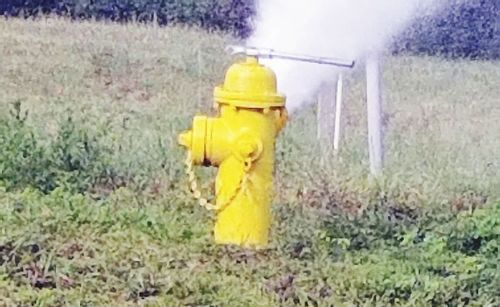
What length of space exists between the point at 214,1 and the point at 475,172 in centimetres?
948

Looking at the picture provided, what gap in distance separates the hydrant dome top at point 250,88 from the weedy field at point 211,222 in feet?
1.48

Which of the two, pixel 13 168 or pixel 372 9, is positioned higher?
pixel 372 9

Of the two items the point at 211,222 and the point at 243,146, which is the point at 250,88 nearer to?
the point at 243,146

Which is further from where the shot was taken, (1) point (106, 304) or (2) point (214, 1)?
(2) point (214, 1)

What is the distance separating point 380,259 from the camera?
14.7ft

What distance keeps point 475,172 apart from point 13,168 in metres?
2.30

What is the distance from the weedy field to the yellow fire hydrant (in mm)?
104

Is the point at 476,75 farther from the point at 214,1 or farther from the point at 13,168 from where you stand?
the point at 13,168

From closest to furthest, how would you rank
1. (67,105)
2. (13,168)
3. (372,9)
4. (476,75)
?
(13,168) < (372,9) < (67,105) < (476,75)

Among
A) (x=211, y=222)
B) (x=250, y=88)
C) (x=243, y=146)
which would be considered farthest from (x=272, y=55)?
(x=211, y=222)

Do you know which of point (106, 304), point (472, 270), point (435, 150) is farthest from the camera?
point (435, 150)

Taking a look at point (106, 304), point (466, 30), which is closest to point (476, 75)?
point (466, 30)

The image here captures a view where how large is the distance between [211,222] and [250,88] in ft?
1.95

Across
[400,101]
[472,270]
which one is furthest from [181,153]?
[400,101]
